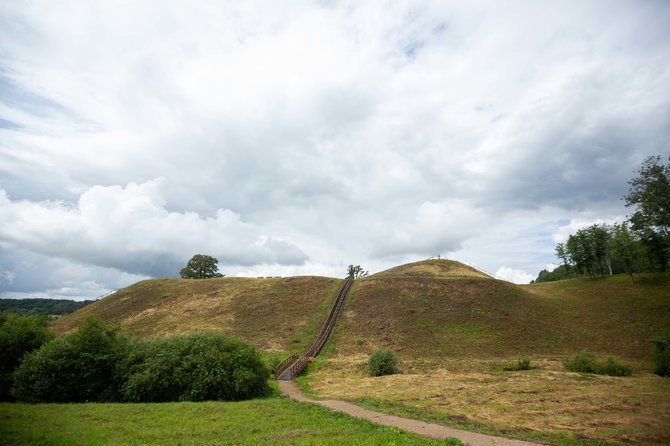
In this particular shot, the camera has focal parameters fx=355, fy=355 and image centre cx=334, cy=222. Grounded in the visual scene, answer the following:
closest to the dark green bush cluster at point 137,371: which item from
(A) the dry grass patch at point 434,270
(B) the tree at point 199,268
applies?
(A) the dry grass patch at point 434,270

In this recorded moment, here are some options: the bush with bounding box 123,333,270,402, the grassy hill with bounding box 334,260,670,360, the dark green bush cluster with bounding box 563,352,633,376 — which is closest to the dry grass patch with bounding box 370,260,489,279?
the grassy hill with bounding box 334,260,670,360

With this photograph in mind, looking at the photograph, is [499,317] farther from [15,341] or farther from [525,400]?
[15,341]

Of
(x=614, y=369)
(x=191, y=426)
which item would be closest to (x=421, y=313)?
(x=614, y=369)

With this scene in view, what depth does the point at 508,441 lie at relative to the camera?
1312 cm

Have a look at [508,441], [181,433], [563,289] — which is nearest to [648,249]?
[563,289]

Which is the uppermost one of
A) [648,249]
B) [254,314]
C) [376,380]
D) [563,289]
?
[648,249]

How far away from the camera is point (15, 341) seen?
2727cm

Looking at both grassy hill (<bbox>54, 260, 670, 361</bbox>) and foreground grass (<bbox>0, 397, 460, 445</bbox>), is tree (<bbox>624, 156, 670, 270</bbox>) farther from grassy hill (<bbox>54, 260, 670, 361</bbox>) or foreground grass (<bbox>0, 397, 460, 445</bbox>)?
foreground grass (<bbox>0, 397, 460, 445</bbox>)

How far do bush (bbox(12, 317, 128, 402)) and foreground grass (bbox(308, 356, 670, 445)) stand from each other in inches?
583

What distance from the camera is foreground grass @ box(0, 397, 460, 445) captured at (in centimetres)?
1316

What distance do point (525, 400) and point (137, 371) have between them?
83.3ft

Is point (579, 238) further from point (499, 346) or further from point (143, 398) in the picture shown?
point (143, 398)

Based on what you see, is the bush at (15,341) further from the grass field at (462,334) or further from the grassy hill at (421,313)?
the grass field at (462,334)

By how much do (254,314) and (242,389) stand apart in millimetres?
34819
